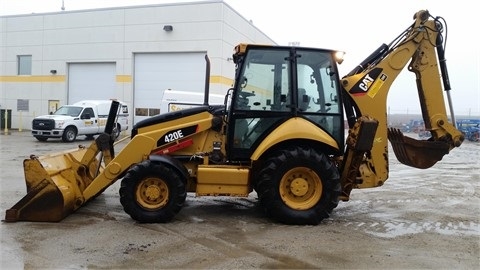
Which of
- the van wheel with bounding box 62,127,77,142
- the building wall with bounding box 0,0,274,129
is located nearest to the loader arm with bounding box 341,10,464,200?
the van wheel with bounding box 62,127,77,142

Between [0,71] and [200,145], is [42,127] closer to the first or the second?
[0,71]

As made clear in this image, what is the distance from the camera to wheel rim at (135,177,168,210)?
664 cm

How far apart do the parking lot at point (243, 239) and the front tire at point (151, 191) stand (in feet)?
0.54

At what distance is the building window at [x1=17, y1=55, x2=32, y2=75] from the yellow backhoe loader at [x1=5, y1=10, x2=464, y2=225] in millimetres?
28141

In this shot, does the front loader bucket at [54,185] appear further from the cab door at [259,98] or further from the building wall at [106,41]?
the building wall at [106,41]

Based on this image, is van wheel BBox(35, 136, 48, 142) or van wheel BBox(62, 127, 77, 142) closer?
van wheel BBox(62, 127, 77, 142)

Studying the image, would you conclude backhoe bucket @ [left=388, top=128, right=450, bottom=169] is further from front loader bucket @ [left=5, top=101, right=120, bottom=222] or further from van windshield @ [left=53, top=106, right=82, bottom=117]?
Result: van windshield @ [left=53, top=106, right=82, bottom=117]

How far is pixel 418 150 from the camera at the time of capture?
739 cm

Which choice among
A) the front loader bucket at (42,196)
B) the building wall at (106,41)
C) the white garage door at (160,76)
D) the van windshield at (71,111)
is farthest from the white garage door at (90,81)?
the front loader bucket at (42,196)

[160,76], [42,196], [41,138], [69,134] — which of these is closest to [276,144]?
[42,196]

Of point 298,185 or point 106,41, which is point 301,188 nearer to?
point 298,185

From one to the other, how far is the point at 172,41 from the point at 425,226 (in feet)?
74.6

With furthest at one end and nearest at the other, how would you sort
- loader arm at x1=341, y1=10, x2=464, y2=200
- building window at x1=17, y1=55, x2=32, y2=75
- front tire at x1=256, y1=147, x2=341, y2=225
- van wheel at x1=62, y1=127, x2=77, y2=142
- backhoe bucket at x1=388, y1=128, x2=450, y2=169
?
building window at x1=17, y1=55, x2=32, y2=75 → van wheel at x1=62, y1=127, x2=77, y2=142 → backhoe bucket at x1=388, y1=128, x2=450, y2=169 → loader arm at x1=341, y1=10, x2=464, y2=200 → front tire at x1=256, y1=147, x2=341, y2=225

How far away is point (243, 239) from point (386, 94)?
3278 mm
